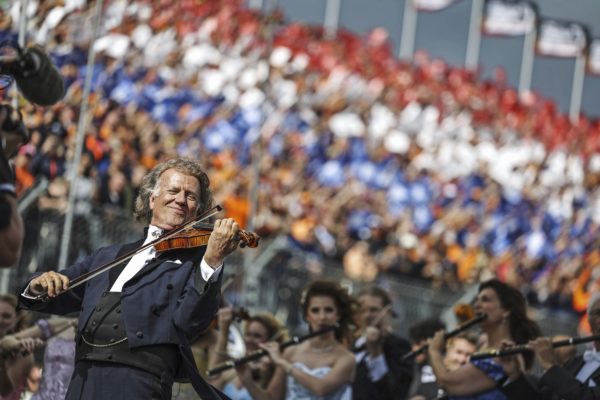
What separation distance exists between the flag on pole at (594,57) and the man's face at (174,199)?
34.5 meters

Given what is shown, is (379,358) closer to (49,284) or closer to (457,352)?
(457,352)

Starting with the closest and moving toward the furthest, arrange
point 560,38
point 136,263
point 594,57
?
point 136,263
point 560,38
point 594,57

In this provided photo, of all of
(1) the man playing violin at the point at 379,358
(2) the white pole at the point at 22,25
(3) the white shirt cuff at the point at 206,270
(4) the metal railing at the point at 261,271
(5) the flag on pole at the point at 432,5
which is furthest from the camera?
(5) the flag on pole at the point at 432,5

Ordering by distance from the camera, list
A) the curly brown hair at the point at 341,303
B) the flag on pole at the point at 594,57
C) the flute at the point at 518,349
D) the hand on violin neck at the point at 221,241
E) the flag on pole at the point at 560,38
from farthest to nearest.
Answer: the flag on pole at the point at 594,57 < the flag on pole at the point at 560,38 < the curly brown hair at the point at 341,303 < the flute at the point at 518,349 < the hand on violin neck at the point at 221,241

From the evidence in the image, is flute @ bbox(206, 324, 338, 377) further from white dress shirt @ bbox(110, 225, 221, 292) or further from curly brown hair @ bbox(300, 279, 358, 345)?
white dress shirt @ bbox(110, 225, 221, 292)

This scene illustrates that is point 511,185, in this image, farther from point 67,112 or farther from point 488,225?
point 67,112

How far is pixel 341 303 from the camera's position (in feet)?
31.0

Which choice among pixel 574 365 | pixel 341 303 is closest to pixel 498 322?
pixel 574 365

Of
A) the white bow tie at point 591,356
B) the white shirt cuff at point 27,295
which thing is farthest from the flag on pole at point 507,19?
the white shirt cuff at point 27,295

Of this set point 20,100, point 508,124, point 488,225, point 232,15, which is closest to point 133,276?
point 20,100

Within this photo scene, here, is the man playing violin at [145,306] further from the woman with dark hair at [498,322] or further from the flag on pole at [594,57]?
the flag on pole at [594,57]

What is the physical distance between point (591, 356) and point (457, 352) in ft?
7.75

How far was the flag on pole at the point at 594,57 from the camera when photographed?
130 feet

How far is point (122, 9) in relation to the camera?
12594 mm
